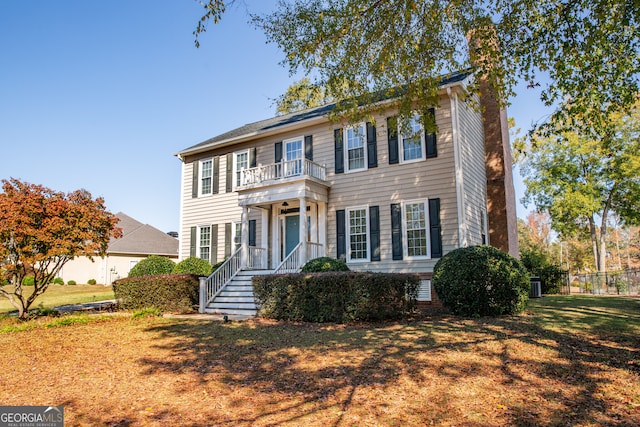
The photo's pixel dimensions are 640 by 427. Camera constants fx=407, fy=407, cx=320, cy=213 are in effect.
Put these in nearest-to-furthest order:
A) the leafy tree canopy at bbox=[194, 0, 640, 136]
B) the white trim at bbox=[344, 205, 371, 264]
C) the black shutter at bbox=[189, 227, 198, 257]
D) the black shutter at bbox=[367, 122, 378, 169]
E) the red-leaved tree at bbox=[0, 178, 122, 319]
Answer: the leafy tree canopy at bbox=[194, 0, 640, 136] < the red-leaved tree at bbox=[0, 178, 122, 319] < the white trim at bbox=[344, 205, 371, 264] < the black shutter at bbox=[367, 122, 378, 169] < the black shutter at bbox=[189, 227, 198, 257]

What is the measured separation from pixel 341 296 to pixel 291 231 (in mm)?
6558

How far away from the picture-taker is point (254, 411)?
424cm

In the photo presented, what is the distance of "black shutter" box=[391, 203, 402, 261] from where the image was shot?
44.0 ft

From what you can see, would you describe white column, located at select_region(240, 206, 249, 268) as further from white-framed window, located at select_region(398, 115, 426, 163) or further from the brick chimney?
the brick chimney

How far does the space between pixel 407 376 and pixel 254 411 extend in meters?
2.06

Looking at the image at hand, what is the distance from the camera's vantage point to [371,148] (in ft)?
47.3

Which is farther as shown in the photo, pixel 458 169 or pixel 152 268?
pixel 152 268

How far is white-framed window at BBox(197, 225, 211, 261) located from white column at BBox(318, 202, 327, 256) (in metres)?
5.54

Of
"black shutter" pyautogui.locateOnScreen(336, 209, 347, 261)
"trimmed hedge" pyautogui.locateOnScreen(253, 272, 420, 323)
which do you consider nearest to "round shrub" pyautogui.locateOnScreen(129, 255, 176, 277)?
"black shutter" pyautogui.locateOnScreen(336, 209, 347, 261)

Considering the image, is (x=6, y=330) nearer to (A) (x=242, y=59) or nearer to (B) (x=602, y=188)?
(A) (x=242, y=59)

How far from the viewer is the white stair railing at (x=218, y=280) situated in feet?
43.2

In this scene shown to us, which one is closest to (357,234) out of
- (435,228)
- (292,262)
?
(292,262)

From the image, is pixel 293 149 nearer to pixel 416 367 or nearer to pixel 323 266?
pixel 323 266

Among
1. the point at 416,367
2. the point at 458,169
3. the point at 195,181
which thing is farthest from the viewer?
the point at 195,181
